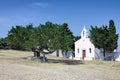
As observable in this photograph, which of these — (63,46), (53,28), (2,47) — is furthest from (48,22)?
(2,47)

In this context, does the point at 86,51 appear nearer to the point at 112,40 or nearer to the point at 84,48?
the point at 84,48

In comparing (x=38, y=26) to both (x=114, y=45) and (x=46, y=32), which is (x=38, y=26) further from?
(x=114, y=45)

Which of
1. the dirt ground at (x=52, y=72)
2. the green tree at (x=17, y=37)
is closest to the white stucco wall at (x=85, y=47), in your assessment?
the green tree at (x=17, y=37)

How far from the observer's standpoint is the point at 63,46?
3638 cm

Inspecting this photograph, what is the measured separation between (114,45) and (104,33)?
3.05 m

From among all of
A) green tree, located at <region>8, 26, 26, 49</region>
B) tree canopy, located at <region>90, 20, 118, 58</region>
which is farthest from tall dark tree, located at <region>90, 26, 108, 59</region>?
green tree, located at <region>8, 26, 26, 49</region>

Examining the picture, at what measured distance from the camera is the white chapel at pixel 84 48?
181 feet

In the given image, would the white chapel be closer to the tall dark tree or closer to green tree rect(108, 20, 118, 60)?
the tall dark tree

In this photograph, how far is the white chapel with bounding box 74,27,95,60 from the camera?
2170 inches

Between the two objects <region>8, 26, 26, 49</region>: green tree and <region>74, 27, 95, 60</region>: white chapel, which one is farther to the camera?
<region>74, 27, 95, 60</region>: white chapel

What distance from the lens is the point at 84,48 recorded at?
186ft

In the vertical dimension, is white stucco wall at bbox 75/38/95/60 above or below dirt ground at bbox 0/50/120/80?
above

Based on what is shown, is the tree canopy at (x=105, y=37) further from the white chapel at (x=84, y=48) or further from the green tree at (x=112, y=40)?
the white chapel at (x=84, y=48)

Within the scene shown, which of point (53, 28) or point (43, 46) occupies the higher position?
point (53, 28)
